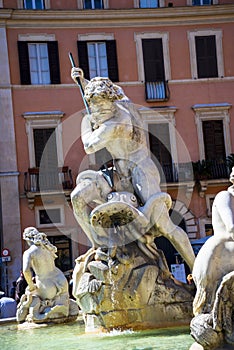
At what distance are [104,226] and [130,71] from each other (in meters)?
21.6

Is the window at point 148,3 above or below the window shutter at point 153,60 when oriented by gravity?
above

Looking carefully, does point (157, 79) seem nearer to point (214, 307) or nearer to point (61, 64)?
point (61, 64)

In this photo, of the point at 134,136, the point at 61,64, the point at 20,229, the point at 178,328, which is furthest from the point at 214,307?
the point at 61,64

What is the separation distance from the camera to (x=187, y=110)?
92.1 feet

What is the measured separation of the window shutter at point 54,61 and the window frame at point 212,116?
519 centimetres

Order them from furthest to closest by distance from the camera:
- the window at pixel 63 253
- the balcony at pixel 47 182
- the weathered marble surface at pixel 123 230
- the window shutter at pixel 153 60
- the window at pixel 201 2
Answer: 1. the window at pixel 201 2
2. the window shutter at pixel 153 60
3. the balcony at pixel 47 182
4. the window at pixel 63 253
5. the weathered marble surface at pixel 123 230

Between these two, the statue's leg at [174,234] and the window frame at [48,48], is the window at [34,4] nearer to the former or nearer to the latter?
the window frame at [48,48]

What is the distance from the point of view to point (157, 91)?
27.9m

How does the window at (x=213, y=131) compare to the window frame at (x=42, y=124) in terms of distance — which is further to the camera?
the window at (x=213, y=131)

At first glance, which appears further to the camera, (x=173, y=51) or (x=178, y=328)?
(x=173, y=51)

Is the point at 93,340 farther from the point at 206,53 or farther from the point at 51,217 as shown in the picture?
the point at 206,53

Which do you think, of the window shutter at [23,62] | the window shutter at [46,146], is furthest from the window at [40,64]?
the window shutter at [46,146]

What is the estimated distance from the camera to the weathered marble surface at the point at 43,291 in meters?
8.25

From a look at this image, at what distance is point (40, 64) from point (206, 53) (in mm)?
6208
